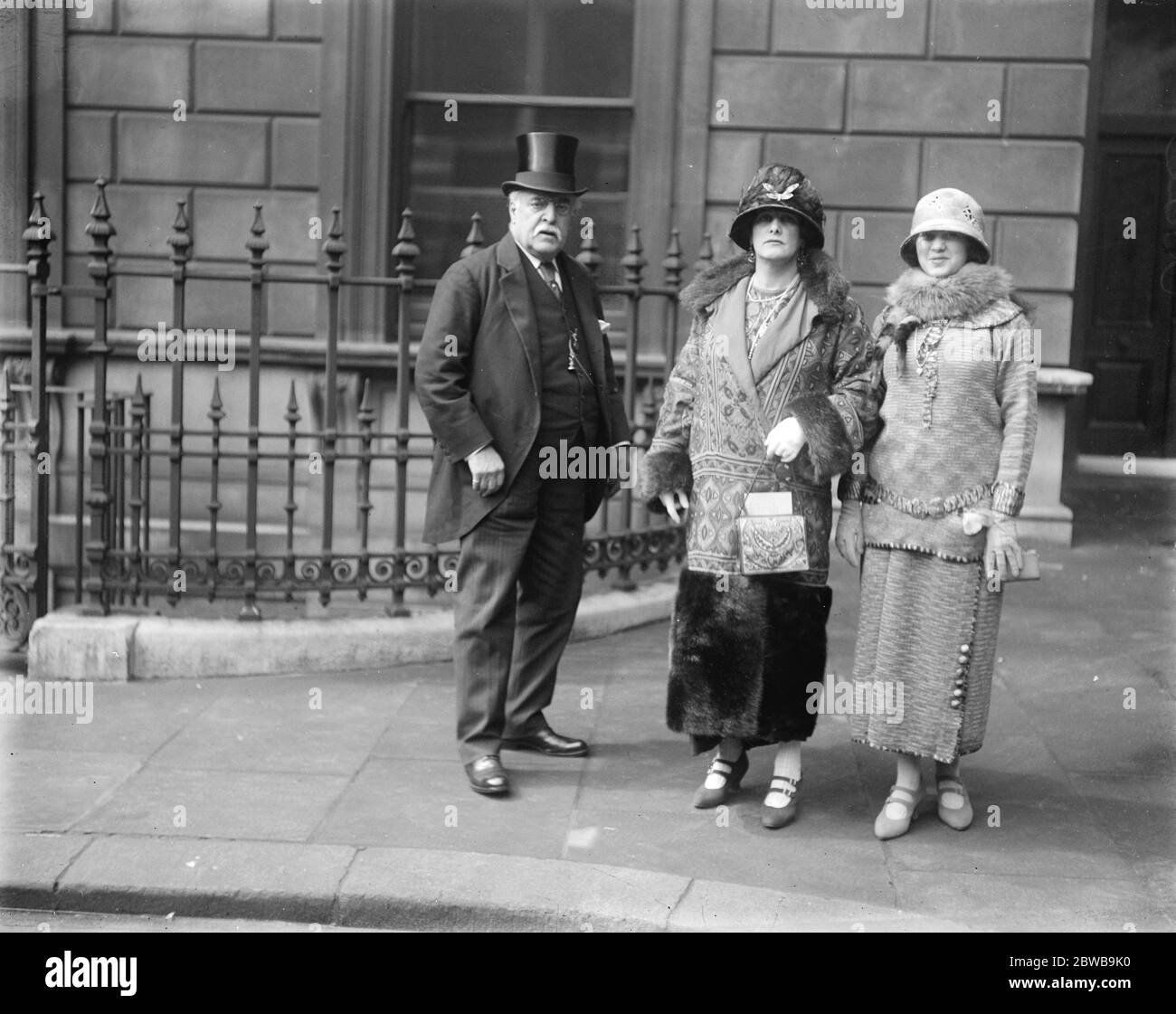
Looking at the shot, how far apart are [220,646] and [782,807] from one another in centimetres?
292

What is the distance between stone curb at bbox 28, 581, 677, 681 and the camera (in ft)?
23.0

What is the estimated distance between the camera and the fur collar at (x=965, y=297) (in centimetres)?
501

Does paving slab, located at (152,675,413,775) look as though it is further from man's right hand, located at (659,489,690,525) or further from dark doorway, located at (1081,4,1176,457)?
dark doorway, located at (1081,4,1176,457)

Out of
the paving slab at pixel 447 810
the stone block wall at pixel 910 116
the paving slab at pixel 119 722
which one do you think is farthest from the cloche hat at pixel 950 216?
the stone block wall at pixel 910 116

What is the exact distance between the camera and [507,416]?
5.63m

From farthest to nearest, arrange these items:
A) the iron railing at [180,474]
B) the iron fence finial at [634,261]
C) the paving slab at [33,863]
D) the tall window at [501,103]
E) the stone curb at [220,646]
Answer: the tall window at [501,103], the iron fence finial at [634,261], the iron railing at [180,474], the stone curb at [220,646], the paving slab at [33,863]

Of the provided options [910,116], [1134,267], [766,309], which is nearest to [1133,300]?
Result: [1134,267]

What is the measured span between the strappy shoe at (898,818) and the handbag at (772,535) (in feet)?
2.71

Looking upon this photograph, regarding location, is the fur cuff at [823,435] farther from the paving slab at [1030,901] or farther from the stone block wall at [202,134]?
the stone block wall at [202,134]

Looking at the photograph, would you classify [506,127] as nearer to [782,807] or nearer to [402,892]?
[782,807]

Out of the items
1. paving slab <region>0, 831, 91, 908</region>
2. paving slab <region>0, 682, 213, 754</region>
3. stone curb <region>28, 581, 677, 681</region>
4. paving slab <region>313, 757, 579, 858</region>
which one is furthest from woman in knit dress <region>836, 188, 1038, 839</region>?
paving slab <region>0, 682, 213, 754</region>

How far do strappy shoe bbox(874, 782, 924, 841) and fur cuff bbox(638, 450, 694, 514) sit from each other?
1.24 m
